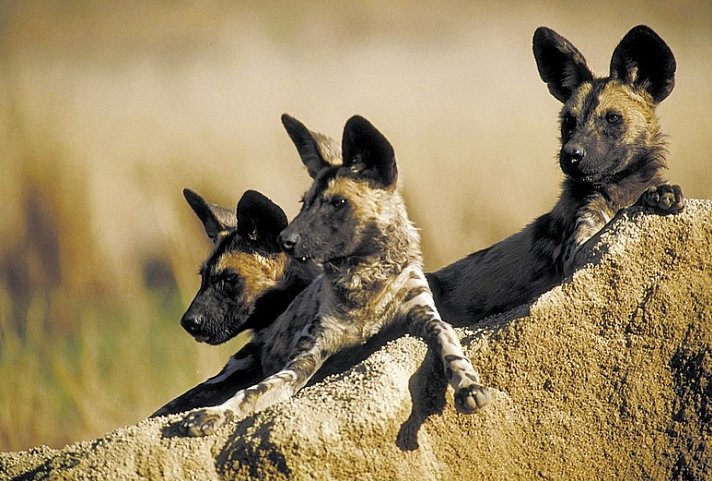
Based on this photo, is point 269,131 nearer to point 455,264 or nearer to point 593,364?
point 455,264

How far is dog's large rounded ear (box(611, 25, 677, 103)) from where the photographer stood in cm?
629

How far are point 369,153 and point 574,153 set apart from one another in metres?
1.08

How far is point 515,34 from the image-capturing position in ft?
34.6

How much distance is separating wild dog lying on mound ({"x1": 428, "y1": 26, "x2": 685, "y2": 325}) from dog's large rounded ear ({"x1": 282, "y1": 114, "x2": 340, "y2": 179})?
97 cm

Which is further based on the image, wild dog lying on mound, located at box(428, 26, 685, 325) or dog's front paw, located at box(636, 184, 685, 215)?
wild dog lying on mound, located at box(428, 26, 685, 325)

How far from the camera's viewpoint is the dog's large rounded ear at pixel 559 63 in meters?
6.62

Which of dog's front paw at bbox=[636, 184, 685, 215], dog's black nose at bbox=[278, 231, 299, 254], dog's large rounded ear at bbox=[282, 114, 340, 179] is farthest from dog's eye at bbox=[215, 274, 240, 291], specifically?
dog's front paw at bbox=[636, 184, 685, 215]

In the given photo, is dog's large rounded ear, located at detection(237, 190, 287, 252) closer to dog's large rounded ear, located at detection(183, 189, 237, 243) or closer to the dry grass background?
dog's large rounded ear, located at detection(183, 189, 237, 243)

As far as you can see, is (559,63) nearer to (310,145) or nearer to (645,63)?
(645,63)

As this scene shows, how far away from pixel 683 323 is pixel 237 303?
2539 millimetres

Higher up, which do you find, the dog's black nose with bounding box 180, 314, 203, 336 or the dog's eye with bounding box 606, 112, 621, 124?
the dog's black nose with bounding box 180, 314, 203, 336

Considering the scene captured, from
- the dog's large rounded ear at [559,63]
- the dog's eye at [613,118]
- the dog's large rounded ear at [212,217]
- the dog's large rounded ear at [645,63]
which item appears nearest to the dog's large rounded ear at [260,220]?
the dog's large rounded ear at [212,217]

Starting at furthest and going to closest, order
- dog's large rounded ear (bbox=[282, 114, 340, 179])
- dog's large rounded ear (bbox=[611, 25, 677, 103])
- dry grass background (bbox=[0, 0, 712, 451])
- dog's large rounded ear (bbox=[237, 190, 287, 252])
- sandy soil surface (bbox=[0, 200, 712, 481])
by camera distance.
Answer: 1. dry grass background (bbox=[0, 0, 712, 451])
2. dog's large rounded ear (bbox=[237, 190, 287, 252])
3. dog's large rounded ear (bbox=[611, 25, 677, 103])
4. dog's large rounded ear (bbox=[282, 114, 340, 179])
5. sandy soil surface (bbox=[0, 200, 712, 481])

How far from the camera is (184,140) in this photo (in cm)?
1034
